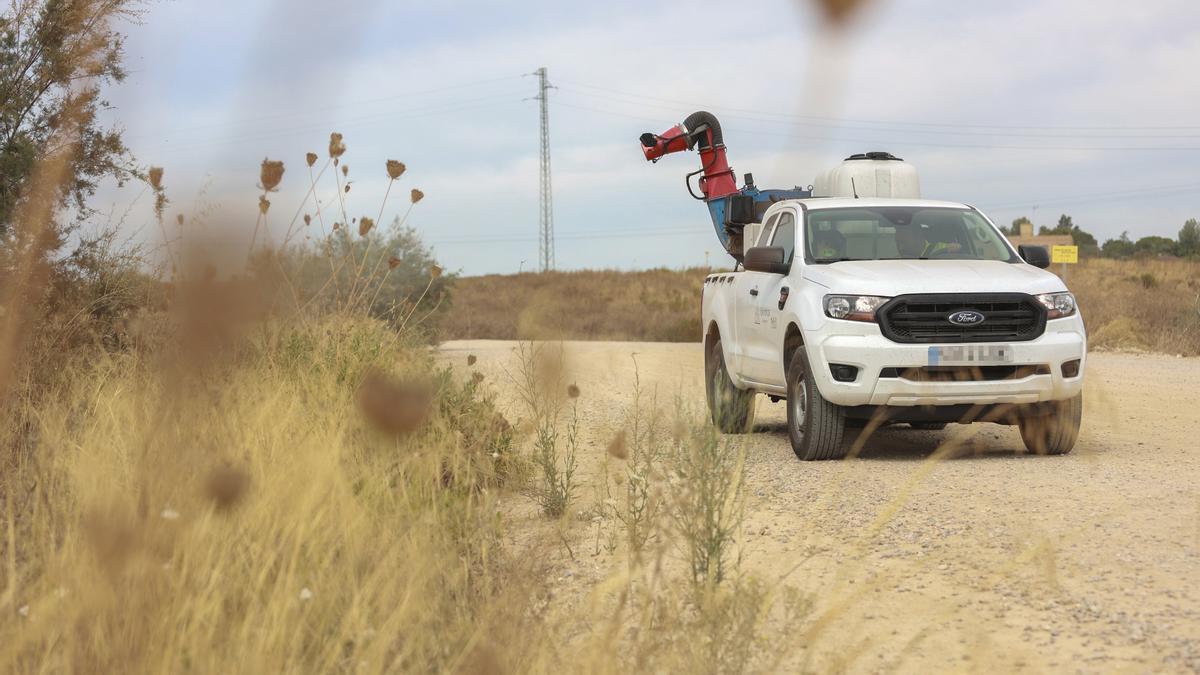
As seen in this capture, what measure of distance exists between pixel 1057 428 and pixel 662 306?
34218 mm

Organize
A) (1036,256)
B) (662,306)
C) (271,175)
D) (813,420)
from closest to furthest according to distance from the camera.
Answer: (271,175)
(813,420)
(1036,256)
(662,306)

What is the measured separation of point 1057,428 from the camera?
379 inches

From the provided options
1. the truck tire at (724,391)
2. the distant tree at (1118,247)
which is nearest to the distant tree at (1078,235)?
the distant tree at (1118,247)

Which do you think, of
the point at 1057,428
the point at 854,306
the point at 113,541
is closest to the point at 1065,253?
the point at 1057,428

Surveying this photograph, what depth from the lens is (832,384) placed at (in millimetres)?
9164

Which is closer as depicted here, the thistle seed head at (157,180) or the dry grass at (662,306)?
the thistle seed head at (157,180)

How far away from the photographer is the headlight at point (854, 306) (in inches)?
361

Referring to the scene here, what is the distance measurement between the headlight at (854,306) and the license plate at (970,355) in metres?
0.49

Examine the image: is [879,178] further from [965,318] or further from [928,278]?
[965,318]

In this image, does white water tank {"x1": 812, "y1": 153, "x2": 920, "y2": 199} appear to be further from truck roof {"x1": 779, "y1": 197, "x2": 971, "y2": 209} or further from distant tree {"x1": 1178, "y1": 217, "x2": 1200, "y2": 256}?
distant tree {"x1": 1178, "y1": 217, "x2": 1200, "y2": 256}

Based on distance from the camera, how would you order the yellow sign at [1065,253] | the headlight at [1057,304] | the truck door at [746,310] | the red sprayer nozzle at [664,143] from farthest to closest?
the yellow sign at [1065,253] → the red sprayer nozzle at [664,143] → the truck door at [746,310] → the headlight at [1057,304]

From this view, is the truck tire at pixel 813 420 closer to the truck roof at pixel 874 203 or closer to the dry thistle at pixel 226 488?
the truck roof at pixel 874 203

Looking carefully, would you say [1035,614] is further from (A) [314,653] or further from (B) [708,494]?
(A) [314,653]

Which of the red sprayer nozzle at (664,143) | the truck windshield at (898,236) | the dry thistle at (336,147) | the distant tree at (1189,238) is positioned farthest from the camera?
the distant tree at (1189,238)
